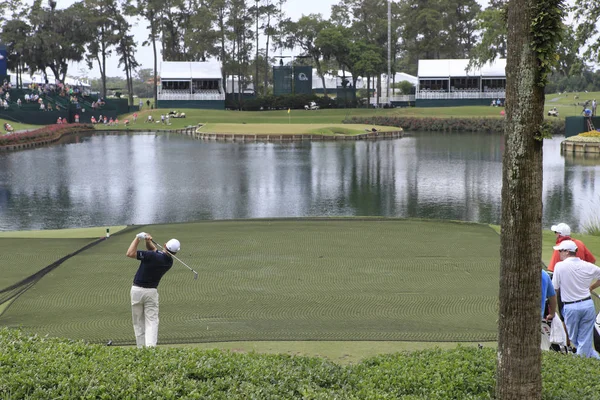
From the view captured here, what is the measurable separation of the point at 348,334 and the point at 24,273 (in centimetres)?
623

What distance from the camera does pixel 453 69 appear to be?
254 feet

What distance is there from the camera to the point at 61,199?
87.8 feet

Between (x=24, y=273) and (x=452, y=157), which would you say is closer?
(x=24, y=273)

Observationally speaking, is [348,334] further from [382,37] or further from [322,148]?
[382,37]

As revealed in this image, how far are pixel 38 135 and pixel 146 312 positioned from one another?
44.1 meters

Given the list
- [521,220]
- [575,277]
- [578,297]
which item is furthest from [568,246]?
[521,220]

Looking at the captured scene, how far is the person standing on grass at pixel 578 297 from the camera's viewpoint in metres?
7.89

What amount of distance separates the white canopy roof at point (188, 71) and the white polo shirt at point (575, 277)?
71.4m

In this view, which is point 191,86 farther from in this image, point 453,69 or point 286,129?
point 453,69

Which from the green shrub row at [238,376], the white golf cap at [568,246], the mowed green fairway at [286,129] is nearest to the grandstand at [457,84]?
the mowed green fairway at [286,129]

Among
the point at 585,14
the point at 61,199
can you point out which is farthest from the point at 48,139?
the point at 585,14

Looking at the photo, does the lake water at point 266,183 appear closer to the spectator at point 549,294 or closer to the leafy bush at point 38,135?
the leafy bush at point 38,135

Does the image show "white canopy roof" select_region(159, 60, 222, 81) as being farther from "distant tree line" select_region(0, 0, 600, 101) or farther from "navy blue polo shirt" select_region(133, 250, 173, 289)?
"navy blue polo shirt" select_region(133, 250, 173, 289)

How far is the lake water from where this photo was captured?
23.6 m
